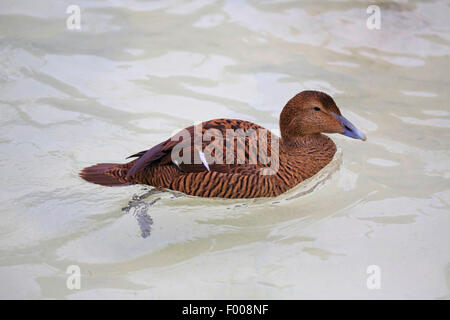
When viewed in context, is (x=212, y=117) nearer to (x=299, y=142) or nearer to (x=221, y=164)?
(x=299, y=142)

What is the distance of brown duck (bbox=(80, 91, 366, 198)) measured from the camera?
12.5 ft

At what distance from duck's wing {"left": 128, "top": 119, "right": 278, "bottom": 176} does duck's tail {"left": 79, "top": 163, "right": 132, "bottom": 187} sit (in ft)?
0.66

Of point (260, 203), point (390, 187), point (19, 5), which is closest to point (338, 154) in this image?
point (390, 187)

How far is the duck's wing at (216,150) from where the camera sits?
3.78 meters

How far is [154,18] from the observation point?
719 cm

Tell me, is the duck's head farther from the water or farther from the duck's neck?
the water

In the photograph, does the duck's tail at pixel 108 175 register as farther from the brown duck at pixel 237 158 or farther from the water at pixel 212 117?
the water at pixel 212 117

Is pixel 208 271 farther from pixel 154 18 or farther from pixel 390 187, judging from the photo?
pixel 154 18

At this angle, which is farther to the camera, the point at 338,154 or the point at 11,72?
the point at 11,72

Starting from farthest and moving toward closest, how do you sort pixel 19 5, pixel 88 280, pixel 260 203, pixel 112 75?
pixel 19 5 < pixel 112 75 < pixel 260 203 < pixel 88 280

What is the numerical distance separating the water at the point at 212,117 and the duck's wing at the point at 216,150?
1.06 feet

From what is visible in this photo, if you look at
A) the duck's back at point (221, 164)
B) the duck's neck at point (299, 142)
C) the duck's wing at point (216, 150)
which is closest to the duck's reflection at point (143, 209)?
the duck's back at point (221, 164)

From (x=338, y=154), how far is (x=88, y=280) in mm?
2361

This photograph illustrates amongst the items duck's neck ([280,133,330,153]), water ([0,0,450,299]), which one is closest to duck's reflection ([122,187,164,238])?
water ([0,0,450,299])
